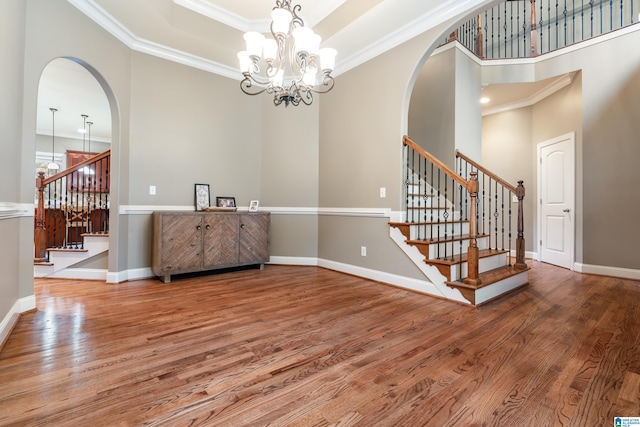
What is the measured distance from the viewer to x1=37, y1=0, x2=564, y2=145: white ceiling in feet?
9.89

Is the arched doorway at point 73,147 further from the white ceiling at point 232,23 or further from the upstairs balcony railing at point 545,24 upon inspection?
the upstairs balcony railing at point 545,24

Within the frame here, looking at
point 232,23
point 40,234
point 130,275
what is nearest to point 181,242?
point 130,275

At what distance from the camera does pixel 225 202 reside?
4262 millimetres

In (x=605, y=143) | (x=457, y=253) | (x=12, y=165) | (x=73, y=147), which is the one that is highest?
(x=73, y=147)

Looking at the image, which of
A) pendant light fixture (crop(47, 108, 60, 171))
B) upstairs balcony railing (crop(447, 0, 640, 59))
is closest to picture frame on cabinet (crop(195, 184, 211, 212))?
upstairs balcony railing (crop(447, 0, 640, 59))

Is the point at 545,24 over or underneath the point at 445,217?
over

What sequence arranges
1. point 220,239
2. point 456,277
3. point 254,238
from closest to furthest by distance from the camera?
1. point 456,277
2. point 220,239
3. point 254,238

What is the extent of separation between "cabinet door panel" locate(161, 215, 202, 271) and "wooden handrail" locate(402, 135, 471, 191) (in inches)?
108

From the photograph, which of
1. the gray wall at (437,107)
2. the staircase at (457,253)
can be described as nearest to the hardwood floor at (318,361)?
the staircase at (457,253)

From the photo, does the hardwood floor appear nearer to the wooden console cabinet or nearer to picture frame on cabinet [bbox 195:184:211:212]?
the wooden console cabinet

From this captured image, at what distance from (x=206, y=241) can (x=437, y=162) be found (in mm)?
2963

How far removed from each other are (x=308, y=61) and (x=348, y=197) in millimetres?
1824

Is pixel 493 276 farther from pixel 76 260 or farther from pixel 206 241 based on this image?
pixel 76 260

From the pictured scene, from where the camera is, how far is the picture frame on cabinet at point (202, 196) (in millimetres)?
4027
